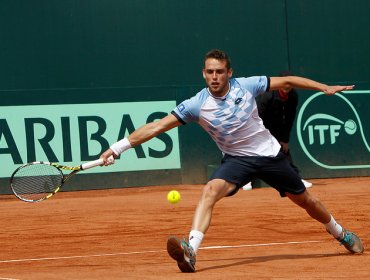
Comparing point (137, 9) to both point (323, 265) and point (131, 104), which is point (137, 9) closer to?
point (131, 104)

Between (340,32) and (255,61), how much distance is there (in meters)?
1.48

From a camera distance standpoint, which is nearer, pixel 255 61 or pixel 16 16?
pixel 16 16

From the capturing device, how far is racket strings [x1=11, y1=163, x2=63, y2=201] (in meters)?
9.46

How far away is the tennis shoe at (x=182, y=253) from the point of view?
6.91 metres

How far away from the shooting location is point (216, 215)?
11242 millimetres

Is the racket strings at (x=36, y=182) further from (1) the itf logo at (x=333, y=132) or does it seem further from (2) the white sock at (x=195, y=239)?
(1) the itf logo at (x=333, y=132)

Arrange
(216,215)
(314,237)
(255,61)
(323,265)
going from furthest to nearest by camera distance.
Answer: (255,61) < (216,215) < (314,237) < (323,265)

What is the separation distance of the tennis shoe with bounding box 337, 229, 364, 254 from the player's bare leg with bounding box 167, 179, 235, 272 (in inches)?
42.2

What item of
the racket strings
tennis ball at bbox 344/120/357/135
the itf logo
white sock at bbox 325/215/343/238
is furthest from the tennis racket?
tennis ball at bbox 344/120/357/135

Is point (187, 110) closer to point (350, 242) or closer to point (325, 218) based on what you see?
point (325, 218)

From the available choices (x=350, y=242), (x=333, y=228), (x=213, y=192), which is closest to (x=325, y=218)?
(x=333, y=228)

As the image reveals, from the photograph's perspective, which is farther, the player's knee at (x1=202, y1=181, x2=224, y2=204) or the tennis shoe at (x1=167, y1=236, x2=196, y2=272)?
the player's knee at (x1=202, y1=181, x2=224, y2=204)

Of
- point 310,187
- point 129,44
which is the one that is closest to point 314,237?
point 310,187

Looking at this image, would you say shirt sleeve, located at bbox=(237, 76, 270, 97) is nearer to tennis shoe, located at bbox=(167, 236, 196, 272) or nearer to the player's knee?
the player's knee
